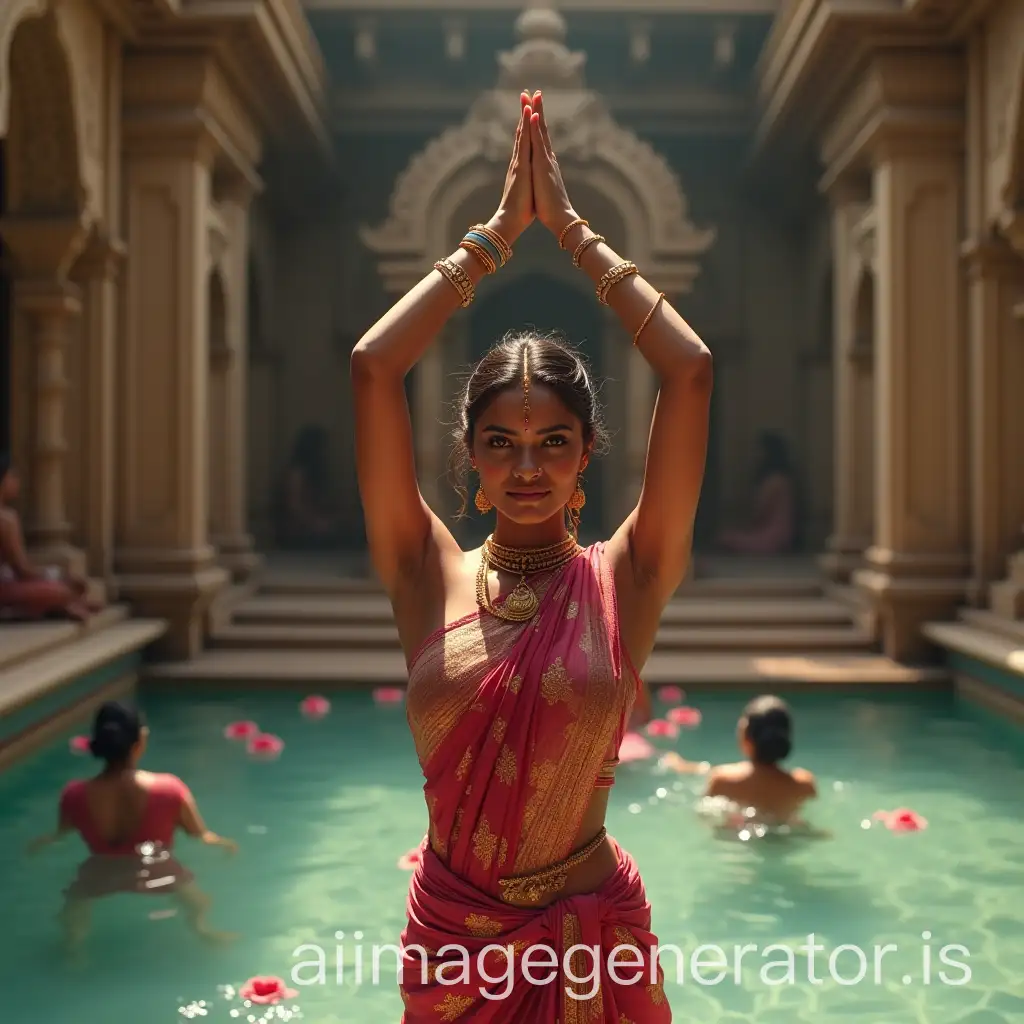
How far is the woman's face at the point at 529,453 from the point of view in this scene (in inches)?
Result: 75.9

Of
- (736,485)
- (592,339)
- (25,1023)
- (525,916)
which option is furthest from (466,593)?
(592,339)

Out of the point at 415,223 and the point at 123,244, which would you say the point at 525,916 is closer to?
the point at 123,244

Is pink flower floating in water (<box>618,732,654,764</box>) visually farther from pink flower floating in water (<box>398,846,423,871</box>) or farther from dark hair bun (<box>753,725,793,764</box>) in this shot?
pink flower floating in water (<box>398,846,423,871</box>)

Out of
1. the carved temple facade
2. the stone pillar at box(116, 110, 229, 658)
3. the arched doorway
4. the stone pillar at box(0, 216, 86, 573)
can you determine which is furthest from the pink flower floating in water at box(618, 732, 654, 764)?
the arched doorway

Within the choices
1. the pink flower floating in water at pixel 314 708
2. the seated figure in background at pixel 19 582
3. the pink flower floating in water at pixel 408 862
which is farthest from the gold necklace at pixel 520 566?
the seated figure in background at pixel 19 582

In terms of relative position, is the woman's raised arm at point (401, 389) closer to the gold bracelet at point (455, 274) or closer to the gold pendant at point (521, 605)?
the gold bracelet at point (455, 274)

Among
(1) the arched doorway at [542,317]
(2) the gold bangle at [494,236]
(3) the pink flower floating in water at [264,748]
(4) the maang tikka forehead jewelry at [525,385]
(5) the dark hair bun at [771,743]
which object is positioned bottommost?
(3) the pink flower floating in water at [264,748]

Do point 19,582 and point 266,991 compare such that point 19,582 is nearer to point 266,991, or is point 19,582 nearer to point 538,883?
point 266,991

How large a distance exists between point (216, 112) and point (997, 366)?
210 inches

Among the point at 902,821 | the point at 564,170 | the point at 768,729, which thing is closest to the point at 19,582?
the point at 768,729

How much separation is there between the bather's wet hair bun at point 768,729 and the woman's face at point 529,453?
3153 millimetres

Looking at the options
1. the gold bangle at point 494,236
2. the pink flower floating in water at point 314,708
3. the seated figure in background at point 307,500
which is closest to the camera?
the gold bangle at point 494,236

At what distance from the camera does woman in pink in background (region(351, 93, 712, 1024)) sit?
1.84m

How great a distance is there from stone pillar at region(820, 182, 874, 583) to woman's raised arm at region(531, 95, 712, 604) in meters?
7.85
